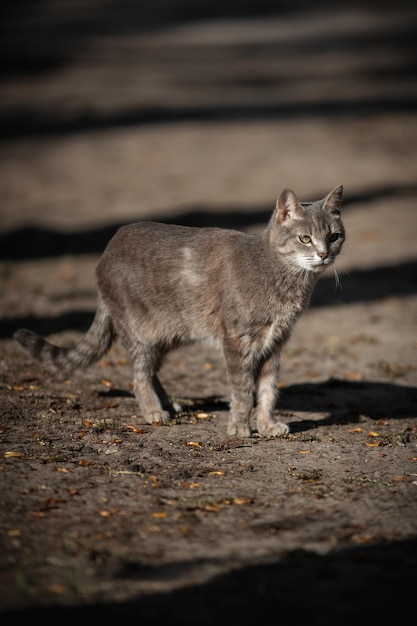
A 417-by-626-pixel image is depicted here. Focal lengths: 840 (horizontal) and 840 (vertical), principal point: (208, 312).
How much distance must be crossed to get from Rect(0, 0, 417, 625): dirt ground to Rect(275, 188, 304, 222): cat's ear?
1.69 metres

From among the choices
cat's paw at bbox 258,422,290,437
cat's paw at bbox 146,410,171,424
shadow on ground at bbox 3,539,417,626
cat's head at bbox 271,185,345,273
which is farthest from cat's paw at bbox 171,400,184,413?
shadow on ground at bbox 3,539,417,626

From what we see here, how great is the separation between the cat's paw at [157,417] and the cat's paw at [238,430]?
1.82 ft

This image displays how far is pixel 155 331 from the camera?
6727mm

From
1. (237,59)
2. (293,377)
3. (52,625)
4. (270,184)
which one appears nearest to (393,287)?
(293,377)

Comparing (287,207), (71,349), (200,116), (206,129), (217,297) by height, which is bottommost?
(71,349)

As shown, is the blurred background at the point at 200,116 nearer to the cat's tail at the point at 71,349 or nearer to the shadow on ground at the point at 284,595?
the cat's tail at the point at 71,349

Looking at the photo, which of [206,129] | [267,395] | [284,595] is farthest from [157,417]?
[206,129]

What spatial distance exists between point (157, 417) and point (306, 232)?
1852mm

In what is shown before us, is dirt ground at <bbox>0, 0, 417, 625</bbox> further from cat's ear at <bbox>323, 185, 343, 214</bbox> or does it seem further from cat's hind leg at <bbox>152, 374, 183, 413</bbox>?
cat's ear at <bbox>323, 185, 343, 214</bbox>

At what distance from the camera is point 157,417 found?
21.7ft

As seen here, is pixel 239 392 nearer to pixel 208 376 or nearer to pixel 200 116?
pixel 208 376

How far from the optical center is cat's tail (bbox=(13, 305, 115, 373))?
23.0ft

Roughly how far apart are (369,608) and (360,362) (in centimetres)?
517

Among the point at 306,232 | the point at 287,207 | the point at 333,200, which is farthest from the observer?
the point at 333,200
